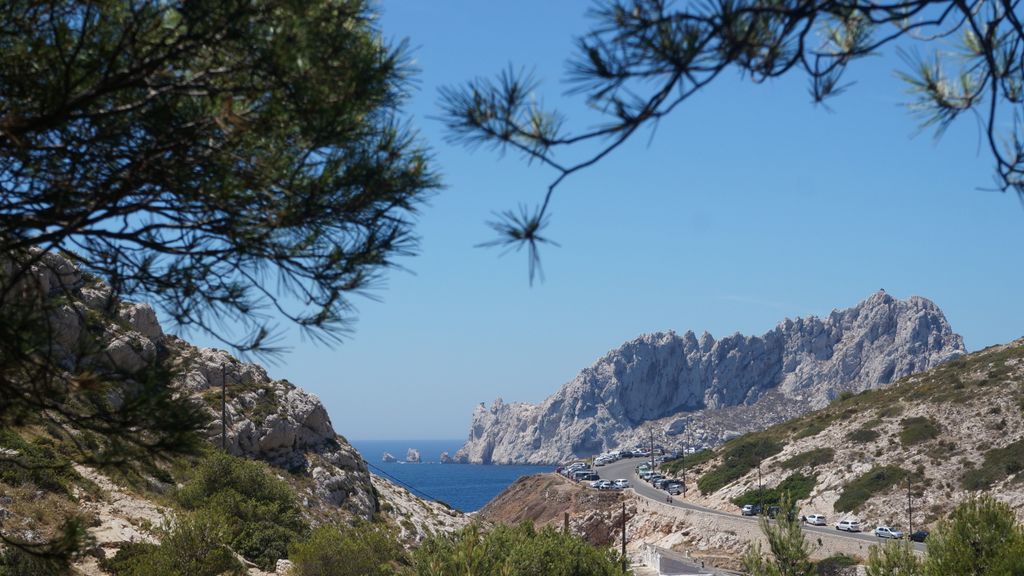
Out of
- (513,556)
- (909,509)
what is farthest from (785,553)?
(909,509)

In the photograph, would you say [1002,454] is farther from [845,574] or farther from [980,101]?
[980,101]

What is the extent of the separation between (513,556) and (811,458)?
173 feet

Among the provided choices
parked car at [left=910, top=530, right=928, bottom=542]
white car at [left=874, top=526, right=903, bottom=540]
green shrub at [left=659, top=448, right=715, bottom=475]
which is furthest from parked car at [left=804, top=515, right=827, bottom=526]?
green shrub at [left=659, top=448, right=715, bottom=475]

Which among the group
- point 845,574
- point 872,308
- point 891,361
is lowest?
point 845,574

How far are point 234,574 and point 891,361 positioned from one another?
6452 inches

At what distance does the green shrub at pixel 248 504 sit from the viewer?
25359mm

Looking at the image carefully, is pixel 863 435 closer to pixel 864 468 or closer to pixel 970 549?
pixel 864 468

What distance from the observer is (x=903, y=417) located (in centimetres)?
6762

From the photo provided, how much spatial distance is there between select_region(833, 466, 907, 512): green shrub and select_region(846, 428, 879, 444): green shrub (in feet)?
24.1

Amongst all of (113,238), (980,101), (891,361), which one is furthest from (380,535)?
(891,361)

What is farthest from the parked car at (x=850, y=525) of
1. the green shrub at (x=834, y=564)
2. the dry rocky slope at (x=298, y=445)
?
the dry rocky slope at (x=298, y=445)

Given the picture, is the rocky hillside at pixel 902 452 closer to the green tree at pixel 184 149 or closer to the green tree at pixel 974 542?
the green tree at pixel 974 542

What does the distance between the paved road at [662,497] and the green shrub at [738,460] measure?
306 cm

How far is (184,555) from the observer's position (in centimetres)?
1862
